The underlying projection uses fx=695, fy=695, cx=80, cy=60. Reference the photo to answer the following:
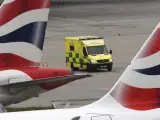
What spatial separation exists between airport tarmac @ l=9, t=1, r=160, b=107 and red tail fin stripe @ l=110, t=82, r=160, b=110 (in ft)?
59.3

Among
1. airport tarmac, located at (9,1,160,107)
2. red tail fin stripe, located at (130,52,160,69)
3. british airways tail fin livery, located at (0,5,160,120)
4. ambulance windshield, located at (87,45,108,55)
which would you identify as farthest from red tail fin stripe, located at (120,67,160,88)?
ambulance windshield, located at (87,45,108,55)

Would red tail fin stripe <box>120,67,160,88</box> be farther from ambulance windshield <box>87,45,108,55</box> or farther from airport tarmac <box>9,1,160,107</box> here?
ambulance windshield <box>87,45,108,55</box>

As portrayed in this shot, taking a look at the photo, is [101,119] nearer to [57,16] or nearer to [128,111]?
→ [128,111]

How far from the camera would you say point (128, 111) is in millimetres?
15602

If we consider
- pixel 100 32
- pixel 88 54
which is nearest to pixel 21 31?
pixel 88 54

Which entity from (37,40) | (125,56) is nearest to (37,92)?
(37,40)

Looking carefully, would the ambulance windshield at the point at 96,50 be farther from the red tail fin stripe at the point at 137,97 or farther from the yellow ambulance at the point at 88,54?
the red tail fin stripe at the point at 137,97

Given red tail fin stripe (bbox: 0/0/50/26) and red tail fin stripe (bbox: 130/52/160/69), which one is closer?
red tail fin stripe (bbox: 130/52/160/69)

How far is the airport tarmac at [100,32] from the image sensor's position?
128 feet

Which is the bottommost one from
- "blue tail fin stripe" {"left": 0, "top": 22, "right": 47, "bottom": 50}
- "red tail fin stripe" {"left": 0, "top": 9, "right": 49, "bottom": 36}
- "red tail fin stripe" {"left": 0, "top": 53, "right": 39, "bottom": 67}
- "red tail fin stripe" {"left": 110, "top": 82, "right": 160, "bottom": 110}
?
"red tail fin stripe" {"left": 110, "top": 82, "right": 160, "bottom": 110}

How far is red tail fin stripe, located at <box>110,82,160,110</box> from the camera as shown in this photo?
1583 centimetres

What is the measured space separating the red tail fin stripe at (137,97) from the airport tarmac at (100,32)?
18.1 meters

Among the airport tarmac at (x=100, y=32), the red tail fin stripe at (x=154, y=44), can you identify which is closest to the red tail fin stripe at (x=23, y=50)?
the airport tarmac at (x=100, y=32)

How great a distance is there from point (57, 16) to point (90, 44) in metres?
39.9
